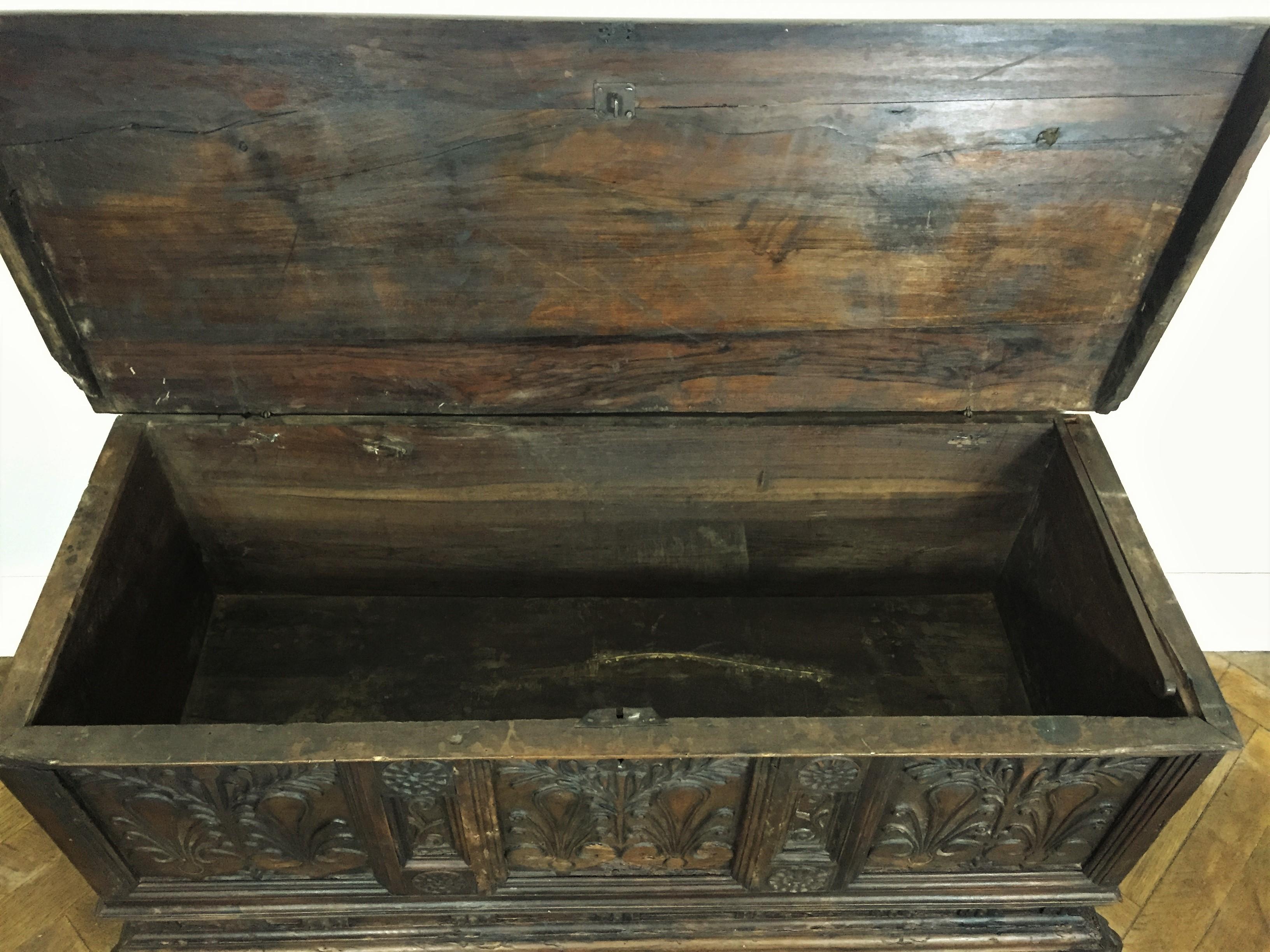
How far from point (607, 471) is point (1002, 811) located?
710 mm

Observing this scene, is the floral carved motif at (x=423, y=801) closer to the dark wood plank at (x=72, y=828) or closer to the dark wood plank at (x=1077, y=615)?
the dark wood plank at (x=72, y=828)

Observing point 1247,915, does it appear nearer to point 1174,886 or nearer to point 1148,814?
point 1174,886

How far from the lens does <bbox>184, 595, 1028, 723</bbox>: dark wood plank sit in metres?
1.42

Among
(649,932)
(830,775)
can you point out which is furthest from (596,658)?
(830,775)

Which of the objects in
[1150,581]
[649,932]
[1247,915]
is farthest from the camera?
[1247,915]

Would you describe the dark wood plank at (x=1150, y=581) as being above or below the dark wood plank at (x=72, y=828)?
above

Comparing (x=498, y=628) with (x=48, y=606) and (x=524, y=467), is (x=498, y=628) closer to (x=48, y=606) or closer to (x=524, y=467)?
(x=524, y=467)

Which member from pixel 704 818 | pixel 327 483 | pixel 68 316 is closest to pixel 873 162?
pixel 704 818

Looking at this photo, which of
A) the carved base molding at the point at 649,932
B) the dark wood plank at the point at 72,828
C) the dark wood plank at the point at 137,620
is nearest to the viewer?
the dark wood plank at the point at 72,828

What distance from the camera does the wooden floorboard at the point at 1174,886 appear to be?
4.32 ft

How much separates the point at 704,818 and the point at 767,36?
89 centimetres

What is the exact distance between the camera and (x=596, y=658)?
58.1 inches

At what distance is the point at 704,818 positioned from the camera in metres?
1.08

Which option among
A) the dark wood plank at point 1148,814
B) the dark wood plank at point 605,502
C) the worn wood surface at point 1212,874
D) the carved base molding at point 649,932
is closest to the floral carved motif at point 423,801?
the carved base molding at point 649,932
